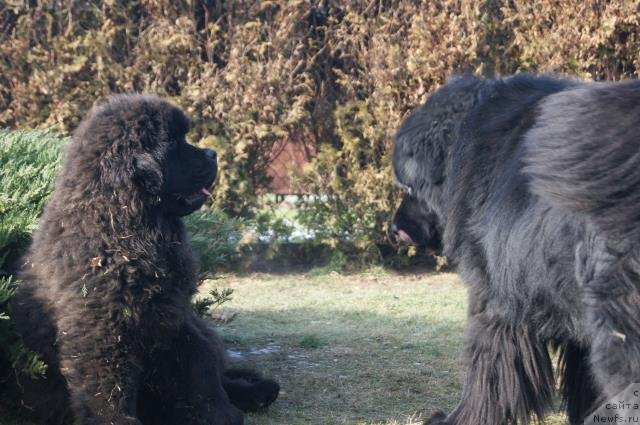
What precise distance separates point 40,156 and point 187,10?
148 inches

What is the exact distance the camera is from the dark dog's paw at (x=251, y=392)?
14.4ft

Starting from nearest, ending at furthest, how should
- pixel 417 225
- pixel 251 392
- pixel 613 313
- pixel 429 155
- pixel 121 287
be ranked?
pixel 613 313 → pixel 121 287 → pixel 429 155 → pixel 417 225 → pixel 251 392

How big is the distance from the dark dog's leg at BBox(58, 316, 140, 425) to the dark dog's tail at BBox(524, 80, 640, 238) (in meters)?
1.86

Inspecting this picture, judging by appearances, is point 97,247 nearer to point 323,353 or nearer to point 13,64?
point 323,353

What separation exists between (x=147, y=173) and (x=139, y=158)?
76mm

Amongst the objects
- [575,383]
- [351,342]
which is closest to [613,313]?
[575,383]

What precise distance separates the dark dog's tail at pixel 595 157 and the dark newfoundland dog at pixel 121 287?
1.68m

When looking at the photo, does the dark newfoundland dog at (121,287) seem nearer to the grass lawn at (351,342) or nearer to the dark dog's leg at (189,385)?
the dark dog's leg at (189,385)

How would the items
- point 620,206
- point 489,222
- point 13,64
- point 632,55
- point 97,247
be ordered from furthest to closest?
point 13,64 → point 632,55 → point 97,247 → point 489,222 → point 620,206

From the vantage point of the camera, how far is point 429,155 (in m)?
3.97

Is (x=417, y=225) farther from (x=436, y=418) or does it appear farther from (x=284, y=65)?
(x=284, y=65)

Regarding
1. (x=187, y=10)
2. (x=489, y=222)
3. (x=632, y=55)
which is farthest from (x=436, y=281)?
(x=489, y=222)

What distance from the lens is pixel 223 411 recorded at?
3.90 metres

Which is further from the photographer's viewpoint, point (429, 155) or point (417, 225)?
point (417, 225)
